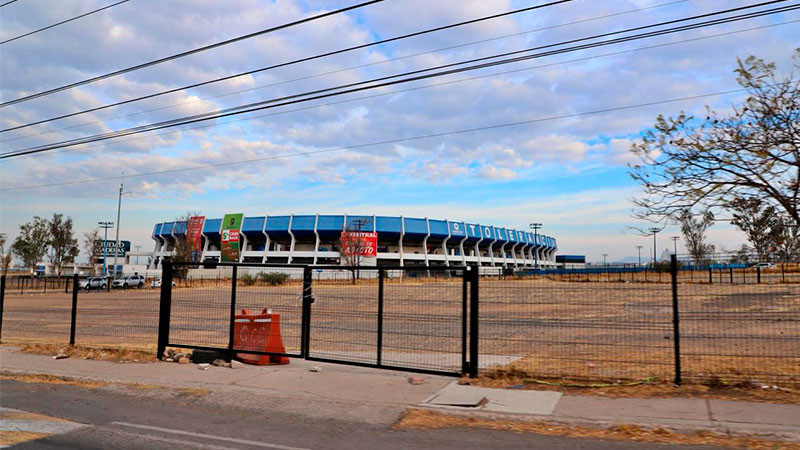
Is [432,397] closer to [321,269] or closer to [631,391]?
[631,391]

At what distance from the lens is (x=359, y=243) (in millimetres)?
84438

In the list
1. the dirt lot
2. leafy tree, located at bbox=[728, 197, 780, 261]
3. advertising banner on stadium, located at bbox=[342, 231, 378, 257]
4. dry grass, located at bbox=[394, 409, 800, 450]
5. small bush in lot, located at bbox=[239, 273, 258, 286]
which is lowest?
dry grass, located at bbox=[394, 409, 800, 450]

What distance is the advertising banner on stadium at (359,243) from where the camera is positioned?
85.0 metres

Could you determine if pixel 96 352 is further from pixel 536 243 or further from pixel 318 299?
pixel 536 243

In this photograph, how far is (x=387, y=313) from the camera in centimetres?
1090

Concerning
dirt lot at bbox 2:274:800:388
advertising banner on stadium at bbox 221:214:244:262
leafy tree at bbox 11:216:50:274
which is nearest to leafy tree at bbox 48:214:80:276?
leafy tree at bbox 11:216:50:274

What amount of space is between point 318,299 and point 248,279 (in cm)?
153

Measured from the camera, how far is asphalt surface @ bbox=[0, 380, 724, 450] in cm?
595

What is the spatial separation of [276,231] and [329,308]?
267ft

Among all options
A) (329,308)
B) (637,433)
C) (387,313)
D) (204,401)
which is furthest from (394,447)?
(329,308)

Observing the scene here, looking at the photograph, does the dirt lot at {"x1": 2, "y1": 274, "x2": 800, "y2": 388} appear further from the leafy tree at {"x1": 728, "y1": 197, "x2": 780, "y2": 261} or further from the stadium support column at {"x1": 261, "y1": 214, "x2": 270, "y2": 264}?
the stadium support column at {"x1": 261, "y1": 214, "x2": 270, "y2": 264}

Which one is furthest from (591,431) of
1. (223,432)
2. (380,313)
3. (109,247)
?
(109,247)

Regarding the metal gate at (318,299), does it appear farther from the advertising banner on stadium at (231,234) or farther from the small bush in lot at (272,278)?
the advertising banner on stadium at (231,234)

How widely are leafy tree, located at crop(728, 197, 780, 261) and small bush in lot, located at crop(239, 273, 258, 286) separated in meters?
8.80
